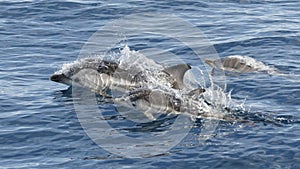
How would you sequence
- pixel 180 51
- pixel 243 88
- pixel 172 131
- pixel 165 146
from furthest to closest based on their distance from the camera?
1. pixel 180 51
2. pixel 243 88
3. pixel 172 131
4. pixel 165 146

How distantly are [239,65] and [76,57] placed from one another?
5340 mm

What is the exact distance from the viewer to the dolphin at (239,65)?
67.1ft

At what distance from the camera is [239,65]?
20.7m

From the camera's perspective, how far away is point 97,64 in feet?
63.6

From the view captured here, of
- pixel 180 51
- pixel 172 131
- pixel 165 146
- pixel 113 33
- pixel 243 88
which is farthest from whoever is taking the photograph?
pixel 113 33

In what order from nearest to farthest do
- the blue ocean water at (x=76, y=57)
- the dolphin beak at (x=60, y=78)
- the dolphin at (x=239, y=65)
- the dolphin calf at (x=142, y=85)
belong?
the blue ocean water at (x=76, y=57) → the dolphin calf at (x=142, y=85) → the dolphin beak at (x=60, y=78) → the dolphin at (x=239, y=65)

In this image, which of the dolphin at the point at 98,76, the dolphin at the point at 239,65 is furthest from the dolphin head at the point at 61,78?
the dolphin at the point at 239,65

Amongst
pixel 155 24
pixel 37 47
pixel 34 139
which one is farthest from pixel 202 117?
pixel 155 24

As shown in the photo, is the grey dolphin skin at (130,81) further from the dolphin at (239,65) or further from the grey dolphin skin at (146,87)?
the dolphin at (239,65)

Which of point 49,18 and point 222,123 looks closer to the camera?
point 222,123

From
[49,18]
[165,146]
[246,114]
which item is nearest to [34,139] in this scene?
[165,146]

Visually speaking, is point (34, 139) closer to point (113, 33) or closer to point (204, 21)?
point (113, 33)

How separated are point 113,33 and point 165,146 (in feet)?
40.4

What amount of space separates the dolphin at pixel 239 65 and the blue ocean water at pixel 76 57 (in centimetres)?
49
